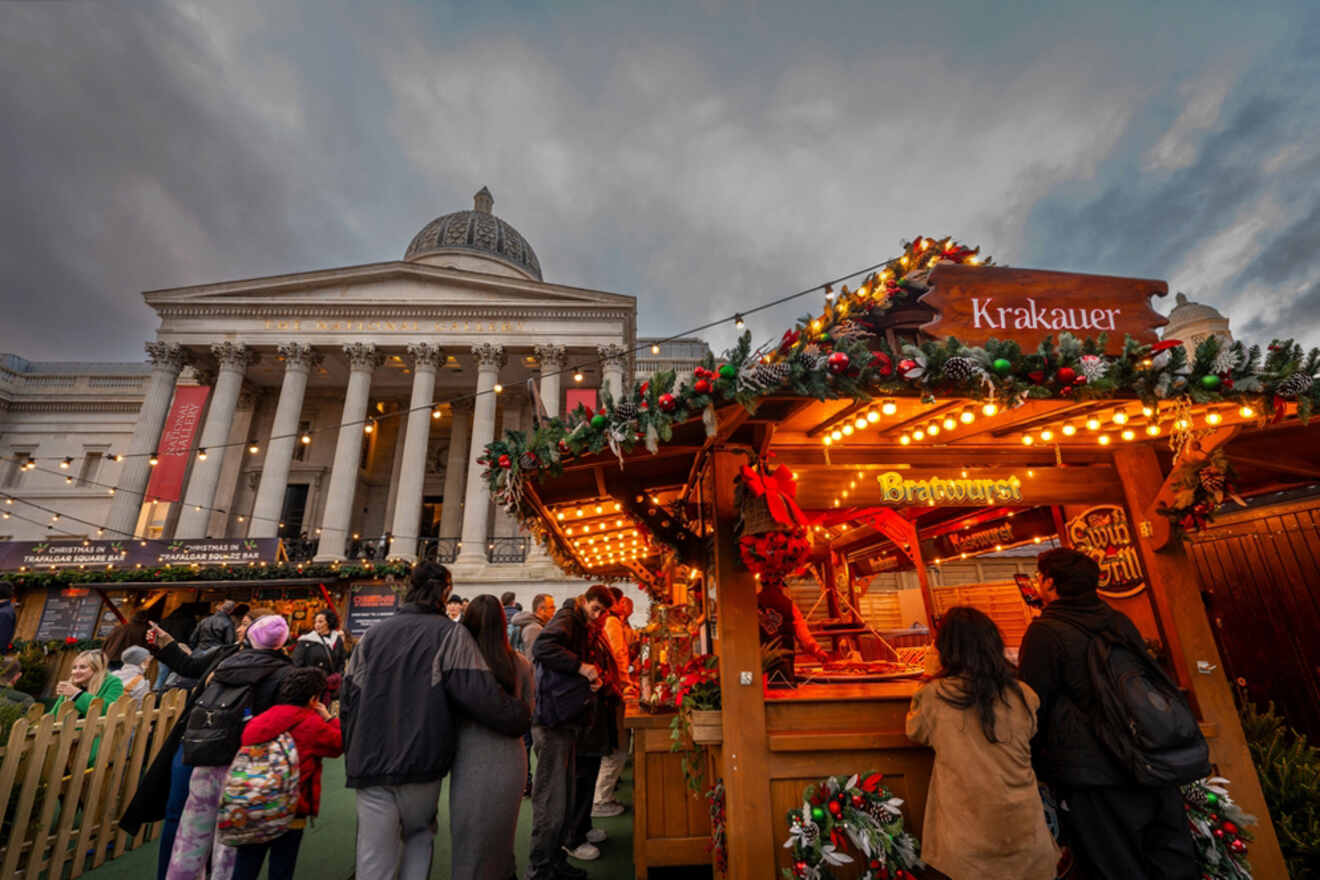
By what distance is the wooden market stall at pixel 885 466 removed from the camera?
3.00m

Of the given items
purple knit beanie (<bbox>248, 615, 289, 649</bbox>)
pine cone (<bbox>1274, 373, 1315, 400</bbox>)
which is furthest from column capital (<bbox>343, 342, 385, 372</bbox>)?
pine cone (<bbox>1274, 373, 1315, 400</bbox>)

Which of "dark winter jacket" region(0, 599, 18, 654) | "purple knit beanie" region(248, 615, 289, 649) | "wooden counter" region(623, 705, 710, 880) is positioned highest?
"dark winter jacket" region(0, 599, 18, 654)

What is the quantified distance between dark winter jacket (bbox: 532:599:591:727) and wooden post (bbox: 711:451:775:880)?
1175 mm

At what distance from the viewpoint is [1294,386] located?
304 centimetres

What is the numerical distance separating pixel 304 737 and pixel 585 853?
249 cm

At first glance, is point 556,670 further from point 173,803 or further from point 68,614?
point 68,614

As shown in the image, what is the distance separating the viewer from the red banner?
18266mm

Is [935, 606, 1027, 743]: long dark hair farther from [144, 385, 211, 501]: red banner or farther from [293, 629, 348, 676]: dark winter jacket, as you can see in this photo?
[144, 385, 211, 501]: red banner

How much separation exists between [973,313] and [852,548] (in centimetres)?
677

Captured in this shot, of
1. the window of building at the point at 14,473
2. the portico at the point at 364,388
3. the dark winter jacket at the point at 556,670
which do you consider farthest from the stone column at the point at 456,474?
the window of building at the point at 14,473

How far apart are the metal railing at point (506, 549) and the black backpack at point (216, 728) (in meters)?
16.6

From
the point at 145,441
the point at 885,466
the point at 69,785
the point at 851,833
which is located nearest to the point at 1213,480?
the point at 885,466

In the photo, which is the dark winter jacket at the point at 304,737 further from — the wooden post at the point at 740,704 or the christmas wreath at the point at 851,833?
the christmas wreath at the point at 851,833

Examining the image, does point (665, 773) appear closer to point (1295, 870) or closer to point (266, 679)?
point (266, 679)
